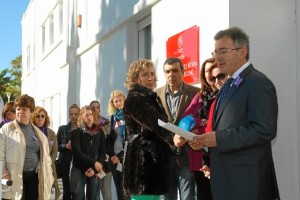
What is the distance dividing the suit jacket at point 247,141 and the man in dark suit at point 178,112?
1533 millimetres

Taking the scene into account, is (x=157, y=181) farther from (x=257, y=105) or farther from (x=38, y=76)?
(x=38, y=76)

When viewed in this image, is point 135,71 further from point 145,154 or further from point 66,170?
point 66,170

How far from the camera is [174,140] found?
427cm

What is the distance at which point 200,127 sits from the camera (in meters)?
4.38

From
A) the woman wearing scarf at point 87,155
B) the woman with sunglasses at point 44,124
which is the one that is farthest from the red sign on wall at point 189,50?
the woman with sunglasses at point 44,124

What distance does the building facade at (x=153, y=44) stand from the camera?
568 cm

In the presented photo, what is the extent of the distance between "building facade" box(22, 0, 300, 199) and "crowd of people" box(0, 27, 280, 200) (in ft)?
3.02

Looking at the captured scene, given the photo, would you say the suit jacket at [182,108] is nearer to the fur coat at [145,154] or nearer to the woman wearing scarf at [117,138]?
the fur coat at [145,154]

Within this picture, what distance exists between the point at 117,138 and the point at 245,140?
15.7ft

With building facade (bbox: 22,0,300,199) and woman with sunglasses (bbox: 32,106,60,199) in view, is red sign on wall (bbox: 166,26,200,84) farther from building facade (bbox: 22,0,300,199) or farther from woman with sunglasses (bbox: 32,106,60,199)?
woman with sunglasses (bbox: 32,106,60,199)

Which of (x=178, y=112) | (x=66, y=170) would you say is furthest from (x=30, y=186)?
(x=66, y=170)

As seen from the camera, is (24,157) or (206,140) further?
(24,157)

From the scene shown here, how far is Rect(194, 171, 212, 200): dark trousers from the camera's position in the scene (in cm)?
464

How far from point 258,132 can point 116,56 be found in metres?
7.34
